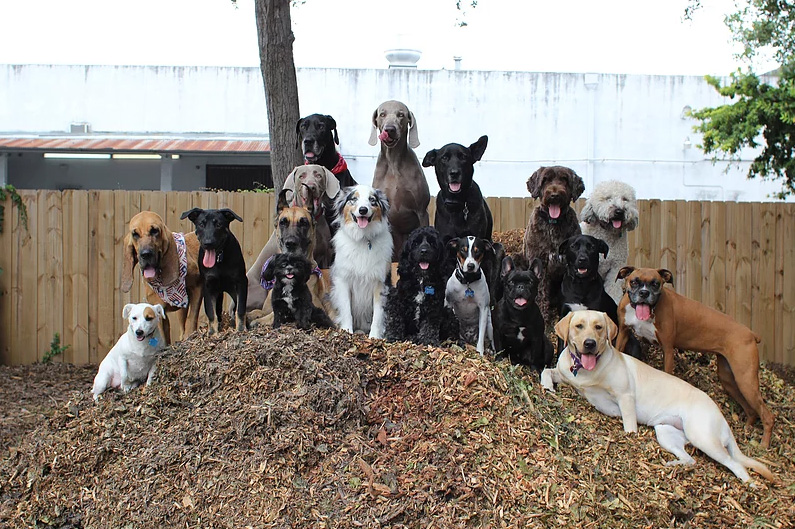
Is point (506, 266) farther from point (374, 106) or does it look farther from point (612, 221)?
point (374, 106)

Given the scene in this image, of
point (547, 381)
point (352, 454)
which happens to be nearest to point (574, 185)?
point (547, 381)

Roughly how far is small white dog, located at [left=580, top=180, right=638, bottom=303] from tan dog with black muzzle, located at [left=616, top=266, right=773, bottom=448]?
75cm

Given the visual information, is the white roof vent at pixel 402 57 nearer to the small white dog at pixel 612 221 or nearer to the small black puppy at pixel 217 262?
the small white dog at pixel 612 221

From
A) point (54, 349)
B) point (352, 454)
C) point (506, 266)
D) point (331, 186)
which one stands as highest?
point (331, 186)

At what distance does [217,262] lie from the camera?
223 inches

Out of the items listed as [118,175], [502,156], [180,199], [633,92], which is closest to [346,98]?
[502,156]

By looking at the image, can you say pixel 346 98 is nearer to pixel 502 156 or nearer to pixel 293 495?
pixel 502 156

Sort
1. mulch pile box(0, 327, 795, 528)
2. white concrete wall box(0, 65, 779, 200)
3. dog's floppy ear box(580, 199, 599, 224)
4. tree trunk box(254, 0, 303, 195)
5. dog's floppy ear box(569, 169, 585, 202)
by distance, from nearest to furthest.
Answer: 1. mulch pile box(0, 327, 795, 528)
2. dog's floppy ear box(569, 169, 585, 202)
3. dog's floppy ear box(580, 199, 599, 224)
4. tree trunk box(254, 0, 303, 195)
5. white concrete wall box(0, 65, 779, 200)

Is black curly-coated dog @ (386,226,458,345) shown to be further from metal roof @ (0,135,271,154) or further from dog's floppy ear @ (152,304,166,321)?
metal roof @ (0,135,271,154)

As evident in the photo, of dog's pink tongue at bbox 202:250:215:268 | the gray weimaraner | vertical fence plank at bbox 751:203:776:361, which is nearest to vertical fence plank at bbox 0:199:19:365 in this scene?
dog's pink tongue at bbox 202:250:215:268

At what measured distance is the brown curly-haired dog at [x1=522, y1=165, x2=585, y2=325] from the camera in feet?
20.4

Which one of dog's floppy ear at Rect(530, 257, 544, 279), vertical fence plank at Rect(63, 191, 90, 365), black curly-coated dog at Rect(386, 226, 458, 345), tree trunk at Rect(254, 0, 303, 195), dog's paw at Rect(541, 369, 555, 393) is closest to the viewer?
dog's paw at Rect(541, 369, 555, 393)

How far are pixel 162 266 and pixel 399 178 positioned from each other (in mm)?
2319

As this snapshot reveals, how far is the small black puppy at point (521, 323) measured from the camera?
17.4 ft
